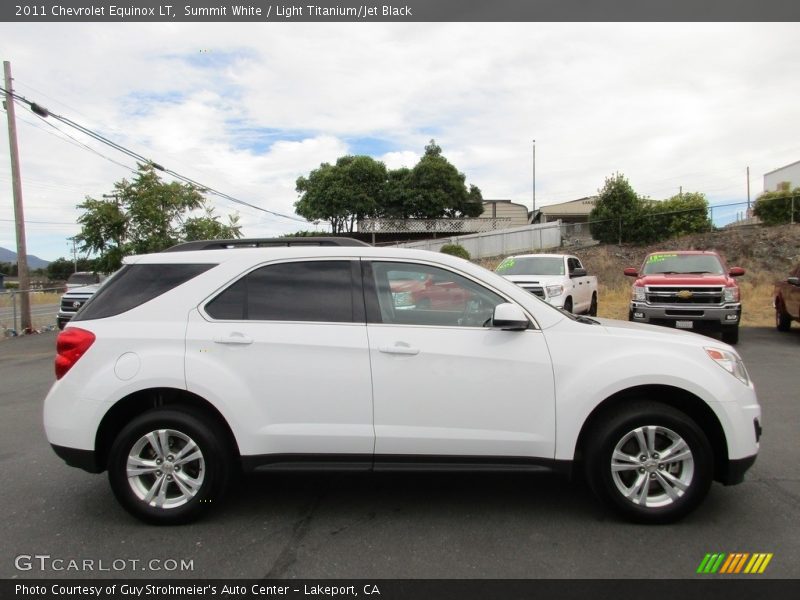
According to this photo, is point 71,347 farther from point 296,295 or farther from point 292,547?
point 292,547

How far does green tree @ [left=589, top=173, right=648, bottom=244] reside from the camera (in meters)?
24.4

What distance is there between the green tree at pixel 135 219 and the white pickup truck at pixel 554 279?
10.5 m

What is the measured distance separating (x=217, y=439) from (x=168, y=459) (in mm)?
342

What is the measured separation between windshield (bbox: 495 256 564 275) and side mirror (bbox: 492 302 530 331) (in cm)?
1020

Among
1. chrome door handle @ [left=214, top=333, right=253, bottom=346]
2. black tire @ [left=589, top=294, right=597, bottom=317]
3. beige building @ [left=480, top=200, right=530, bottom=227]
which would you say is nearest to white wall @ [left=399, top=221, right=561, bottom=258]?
black tire @ [left=589, top=294, right=597, bottom=317]

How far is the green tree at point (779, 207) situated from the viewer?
71.1 feet

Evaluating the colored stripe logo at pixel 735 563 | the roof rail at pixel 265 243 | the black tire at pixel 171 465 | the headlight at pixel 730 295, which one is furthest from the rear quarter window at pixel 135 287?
the headlight at pixel 730 295

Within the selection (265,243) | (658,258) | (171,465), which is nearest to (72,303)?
(265,243)

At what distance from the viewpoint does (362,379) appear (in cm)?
352

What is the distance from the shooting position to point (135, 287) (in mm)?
3834

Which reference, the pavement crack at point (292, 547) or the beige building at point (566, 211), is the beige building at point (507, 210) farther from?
the pavement crack at point (292, 547)

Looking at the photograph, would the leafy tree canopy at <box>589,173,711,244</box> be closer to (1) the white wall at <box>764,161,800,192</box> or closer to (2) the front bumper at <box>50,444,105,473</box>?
(1) the white wall at <box>764,161,800,192</box>

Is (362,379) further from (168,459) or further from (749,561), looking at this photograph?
(749,561)

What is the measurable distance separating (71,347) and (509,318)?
2.82 m
